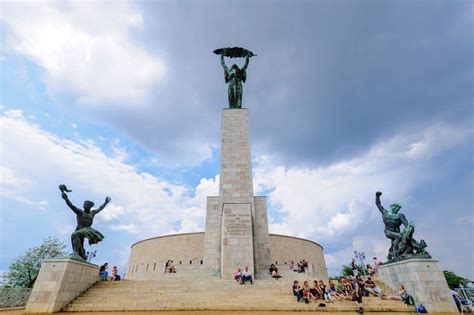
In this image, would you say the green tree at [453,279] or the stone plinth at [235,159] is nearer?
the stone plinth at [235,159]

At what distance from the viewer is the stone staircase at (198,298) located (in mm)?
9445

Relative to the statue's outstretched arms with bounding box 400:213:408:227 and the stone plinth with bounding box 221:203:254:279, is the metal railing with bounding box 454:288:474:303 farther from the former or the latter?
the stone plinth with bounding box 221:203:254:279

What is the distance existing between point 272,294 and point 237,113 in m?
14.7

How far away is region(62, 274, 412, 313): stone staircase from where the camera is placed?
945 cm

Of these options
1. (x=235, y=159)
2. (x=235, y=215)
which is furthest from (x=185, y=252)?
(x=235, y=215)

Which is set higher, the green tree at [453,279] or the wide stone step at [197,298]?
the green tree at [453,279]

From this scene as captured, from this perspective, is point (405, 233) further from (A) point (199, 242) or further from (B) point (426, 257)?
(A) point (199, 242)

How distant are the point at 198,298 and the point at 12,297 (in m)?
10.7

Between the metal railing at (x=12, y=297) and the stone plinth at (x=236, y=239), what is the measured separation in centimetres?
1092

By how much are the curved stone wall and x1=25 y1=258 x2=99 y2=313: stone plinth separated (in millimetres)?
18598

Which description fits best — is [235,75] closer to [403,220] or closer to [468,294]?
[403,220]

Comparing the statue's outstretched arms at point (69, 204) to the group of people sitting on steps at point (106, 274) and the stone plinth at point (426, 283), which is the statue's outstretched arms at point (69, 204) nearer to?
the group of people sitting on steps at point (106, 274)

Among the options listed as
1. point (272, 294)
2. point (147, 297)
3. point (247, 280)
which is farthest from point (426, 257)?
point (147, 297)

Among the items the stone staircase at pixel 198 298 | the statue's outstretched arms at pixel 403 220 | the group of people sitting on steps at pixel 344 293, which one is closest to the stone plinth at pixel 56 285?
the stone staircase at pixel 198 298
